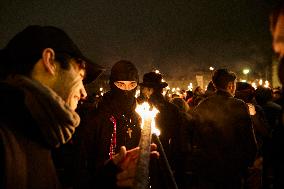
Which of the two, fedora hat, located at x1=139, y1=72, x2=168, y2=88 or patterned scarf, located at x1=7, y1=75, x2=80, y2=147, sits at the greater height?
fedora hat, located at x1=139, y1=72, x2=168, y2=88

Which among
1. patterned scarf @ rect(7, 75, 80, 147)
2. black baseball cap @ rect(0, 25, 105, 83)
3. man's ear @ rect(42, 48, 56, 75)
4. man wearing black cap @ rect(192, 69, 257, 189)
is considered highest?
black baseball cap @ rect(0, 25, 105, 83)

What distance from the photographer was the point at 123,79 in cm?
534

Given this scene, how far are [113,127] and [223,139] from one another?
1.99 m

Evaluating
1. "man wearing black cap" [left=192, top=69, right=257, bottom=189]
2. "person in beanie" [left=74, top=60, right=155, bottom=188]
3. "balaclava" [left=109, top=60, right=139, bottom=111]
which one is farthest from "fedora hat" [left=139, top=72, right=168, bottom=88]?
"person in beanie" [left=74, top=60, right=155, bottom=188]

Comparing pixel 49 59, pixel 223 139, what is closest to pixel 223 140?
pixel 223 139

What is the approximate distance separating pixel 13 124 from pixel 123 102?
3.12 meters

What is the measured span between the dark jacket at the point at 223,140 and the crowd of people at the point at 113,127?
0.02 m

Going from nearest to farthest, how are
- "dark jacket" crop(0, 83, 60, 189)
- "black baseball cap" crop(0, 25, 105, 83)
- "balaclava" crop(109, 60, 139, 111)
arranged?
1. "dark jacket" crop(0, 83, 60, 189)
2. "black baseball cap" crop(0, 25, 105, 83)
3. "balaclava" crop(109, 60, 139, 111)

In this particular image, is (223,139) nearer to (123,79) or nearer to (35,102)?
(123,79)

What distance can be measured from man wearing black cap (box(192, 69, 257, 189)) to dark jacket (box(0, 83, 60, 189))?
3734mm

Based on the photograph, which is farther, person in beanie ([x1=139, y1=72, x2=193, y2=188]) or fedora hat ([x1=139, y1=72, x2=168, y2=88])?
fedora hat ([x1=139, y1=72, x2=168, y2=88])

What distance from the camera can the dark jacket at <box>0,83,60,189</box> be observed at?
5.59 feet

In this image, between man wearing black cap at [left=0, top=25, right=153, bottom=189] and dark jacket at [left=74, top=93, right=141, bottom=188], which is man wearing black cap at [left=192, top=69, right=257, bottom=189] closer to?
dark jacket at [left=74, top=93, right=141, bottom=188]

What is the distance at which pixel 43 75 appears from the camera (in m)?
2.23
